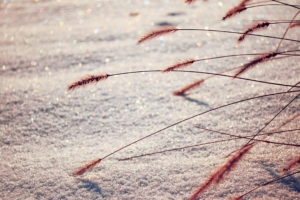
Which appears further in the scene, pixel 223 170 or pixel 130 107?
pixel 130 107

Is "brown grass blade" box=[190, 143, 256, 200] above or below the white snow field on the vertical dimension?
above

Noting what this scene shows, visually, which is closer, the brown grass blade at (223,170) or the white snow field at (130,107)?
the brown grass blade at (223,170)

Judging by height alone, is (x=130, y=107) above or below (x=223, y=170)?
Answer: below

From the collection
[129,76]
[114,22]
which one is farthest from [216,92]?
[114,22]

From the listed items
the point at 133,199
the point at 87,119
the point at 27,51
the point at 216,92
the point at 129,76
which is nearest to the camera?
the point at 133,199

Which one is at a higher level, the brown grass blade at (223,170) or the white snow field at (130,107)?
the brown grass blade at (223,170)

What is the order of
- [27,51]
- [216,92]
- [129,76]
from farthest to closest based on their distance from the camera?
[27,51] < [129,76] < [216,92]

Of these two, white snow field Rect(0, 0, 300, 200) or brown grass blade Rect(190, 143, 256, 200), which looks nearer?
brown grass blade Rect(190, 143, 256, 200)

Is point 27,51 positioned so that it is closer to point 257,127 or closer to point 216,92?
point 216,92
